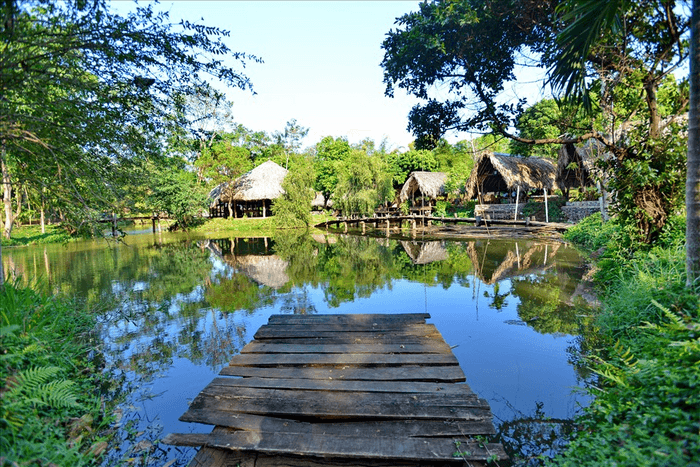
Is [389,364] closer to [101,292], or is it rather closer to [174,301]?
[174,301]

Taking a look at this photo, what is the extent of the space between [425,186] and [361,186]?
5540 millimetres

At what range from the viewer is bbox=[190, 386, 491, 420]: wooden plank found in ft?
9.99

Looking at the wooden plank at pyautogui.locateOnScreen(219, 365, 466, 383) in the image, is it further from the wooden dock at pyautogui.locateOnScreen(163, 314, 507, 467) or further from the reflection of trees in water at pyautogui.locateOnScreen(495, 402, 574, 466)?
the reflection of trees in water at pyautogui.locateOnScreen(495, 402, 574, 466)

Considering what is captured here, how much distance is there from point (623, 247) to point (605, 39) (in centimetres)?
368

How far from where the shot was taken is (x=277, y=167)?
120ft

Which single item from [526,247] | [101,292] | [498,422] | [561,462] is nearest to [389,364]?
[498,422]

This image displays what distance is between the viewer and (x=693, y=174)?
12.3 feet

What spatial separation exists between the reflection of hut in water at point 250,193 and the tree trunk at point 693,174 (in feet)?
101

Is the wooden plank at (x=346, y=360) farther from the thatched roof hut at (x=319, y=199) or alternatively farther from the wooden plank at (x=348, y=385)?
the thatched roof hut at (x=319, y=199)

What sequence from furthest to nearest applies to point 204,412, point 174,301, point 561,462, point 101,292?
point 101,292, point 174,301, point 204,412, point 561,462

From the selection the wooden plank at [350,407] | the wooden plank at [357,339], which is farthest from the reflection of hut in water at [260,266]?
the wooden plank at [350,407]

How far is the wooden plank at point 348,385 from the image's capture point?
344 centimetres

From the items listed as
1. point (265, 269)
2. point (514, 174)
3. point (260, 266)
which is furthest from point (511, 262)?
point (514, 174)

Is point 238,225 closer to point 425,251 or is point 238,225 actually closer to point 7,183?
point 425,251
